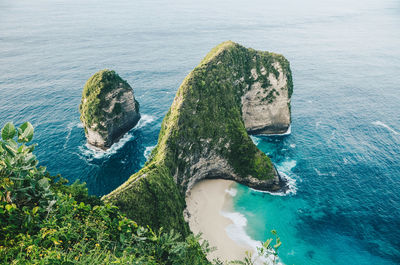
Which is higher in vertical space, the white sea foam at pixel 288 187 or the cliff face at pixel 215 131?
the cliff face at pixel 215 131

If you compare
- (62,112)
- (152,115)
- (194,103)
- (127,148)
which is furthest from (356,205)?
(62,112)

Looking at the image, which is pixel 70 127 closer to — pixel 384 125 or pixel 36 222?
pixel 36 222

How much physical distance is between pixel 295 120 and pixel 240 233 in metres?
46.1

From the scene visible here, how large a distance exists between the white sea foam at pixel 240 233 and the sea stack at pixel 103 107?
36.3 meters

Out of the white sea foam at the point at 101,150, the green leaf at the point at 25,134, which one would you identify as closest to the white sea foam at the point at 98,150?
the white sea foam at the point at 101,150

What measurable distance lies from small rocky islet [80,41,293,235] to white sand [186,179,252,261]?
7.56 ft

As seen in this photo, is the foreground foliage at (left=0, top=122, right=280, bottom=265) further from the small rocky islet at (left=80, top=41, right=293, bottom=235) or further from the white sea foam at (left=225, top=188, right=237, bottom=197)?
the white sea foam at (left=225, top=188, right=237, bottom=197)

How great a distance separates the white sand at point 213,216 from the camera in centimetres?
4047

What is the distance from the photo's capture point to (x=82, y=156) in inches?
2328

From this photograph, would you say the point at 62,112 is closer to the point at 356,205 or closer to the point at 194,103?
the point at 194,103

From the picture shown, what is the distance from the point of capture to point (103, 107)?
6109 cm

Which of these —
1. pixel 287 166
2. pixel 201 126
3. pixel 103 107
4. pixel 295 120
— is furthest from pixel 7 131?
pixel 295 120

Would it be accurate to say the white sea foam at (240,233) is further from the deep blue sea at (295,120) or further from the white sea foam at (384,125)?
the white sea foam at (384,125)

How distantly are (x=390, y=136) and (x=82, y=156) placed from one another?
82.7 metres
